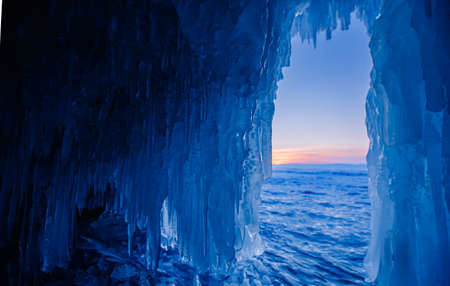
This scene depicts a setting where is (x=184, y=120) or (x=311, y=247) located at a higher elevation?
(x=184, y=120)

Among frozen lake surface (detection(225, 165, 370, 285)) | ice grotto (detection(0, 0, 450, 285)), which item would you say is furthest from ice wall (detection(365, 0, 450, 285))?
frozen lake surface (detection(225, 165, 370, 285))

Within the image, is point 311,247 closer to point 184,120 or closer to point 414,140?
point 414,140

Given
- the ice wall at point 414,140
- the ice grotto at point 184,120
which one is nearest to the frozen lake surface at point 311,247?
the ice grotto at point 184,120

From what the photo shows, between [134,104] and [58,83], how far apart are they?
134 cm

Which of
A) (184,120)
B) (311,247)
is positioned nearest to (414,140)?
(184,120)

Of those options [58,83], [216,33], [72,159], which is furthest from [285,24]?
[72,159]

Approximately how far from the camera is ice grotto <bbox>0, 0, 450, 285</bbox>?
2.66 meters

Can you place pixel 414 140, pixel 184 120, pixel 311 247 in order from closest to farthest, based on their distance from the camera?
pixel 414 140
pixel 184 120
pixel 311 247

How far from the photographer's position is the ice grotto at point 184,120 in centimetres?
266

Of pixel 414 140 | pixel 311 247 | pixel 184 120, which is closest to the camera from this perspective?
pixel 414 140

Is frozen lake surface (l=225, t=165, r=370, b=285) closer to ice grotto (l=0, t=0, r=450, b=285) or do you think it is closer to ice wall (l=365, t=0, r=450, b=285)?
ice grotto (l=0, t=0, r=450, b=285)

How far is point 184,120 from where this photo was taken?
4699mm

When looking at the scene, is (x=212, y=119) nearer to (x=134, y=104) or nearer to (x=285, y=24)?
(x=134, y=104)

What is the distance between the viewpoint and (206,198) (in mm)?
4719
